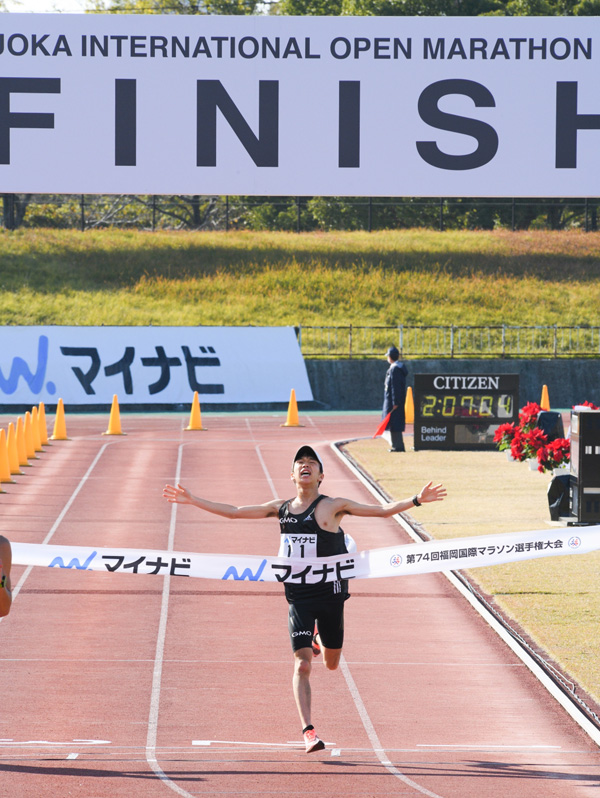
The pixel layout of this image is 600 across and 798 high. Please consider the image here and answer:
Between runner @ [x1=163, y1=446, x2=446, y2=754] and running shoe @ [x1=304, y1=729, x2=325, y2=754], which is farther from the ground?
runner @ [x1=163, y1=446, x2=446, y2=754]

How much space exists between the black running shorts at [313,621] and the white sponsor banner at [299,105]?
23.2 meters

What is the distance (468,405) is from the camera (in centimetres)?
2509

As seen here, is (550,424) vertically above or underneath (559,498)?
above

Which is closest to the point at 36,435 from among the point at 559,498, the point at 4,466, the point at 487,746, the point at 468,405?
the point at 4,466

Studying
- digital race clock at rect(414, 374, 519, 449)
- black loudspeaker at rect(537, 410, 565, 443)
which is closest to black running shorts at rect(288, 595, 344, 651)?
black loudspeaker at rect(537, 410, 565, 443)

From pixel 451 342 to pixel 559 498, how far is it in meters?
23.7

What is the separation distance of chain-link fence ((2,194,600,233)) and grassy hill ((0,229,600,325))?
11.6ft

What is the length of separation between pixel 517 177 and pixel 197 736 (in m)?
24.5

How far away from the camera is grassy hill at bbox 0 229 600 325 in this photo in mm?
47469

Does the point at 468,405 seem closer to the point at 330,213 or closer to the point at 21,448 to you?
the point at 21,448

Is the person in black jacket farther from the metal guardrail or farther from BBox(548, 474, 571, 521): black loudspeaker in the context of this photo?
the metal guardrail

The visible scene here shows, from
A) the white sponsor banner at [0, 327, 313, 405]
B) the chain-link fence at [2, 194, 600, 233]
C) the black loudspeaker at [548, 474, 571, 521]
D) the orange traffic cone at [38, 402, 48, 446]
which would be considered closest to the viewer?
the black loudspeaker at [548, 474, 571, 521]

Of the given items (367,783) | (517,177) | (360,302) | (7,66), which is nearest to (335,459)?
(517,177)

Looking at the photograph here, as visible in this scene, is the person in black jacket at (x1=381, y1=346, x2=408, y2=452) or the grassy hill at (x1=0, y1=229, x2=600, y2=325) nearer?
the person in black jacket at (x1=381, y1=346, x2=408, y2=452)
